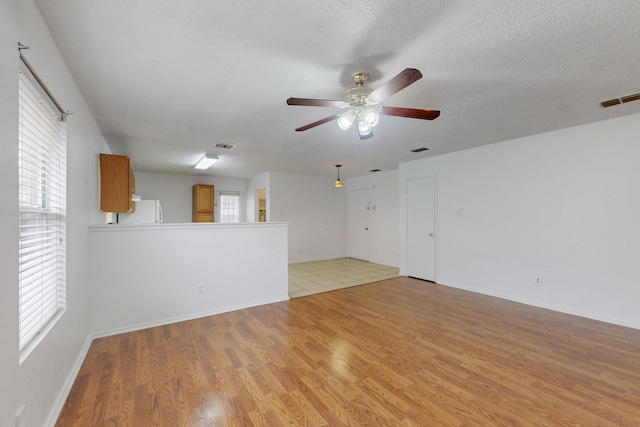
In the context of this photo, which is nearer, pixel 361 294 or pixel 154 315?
pixel 154 315

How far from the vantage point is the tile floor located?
4715mm

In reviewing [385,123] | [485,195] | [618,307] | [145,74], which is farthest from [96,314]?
[618,307]

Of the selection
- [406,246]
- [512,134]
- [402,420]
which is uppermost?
[512,134]

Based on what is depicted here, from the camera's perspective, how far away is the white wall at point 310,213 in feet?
22.5

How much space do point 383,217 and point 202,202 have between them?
479 centimetres

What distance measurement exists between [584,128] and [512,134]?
2.43 feet

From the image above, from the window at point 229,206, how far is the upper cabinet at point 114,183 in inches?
177

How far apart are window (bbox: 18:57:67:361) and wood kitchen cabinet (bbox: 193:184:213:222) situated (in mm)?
5126

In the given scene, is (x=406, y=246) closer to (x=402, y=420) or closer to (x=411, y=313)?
(x=411, y=313)

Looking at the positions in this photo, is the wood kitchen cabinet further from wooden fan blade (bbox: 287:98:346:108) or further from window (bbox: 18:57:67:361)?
wooden fan blade (bbox: 287:98:346:108)

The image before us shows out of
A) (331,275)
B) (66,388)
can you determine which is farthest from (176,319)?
(331,275)

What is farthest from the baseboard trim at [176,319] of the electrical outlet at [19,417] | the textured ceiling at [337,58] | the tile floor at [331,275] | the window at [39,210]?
the textured ceiling at [337,58]

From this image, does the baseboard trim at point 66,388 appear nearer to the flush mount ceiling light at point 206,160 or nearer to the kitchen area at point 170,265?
the kitchen area at point 170,265

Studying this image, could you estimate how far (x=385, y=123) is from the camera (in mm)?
3283
